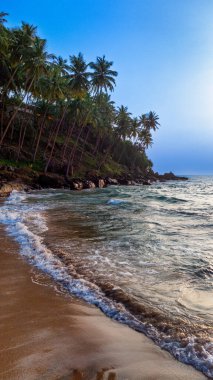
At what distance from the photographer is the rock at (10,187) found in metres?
28.1

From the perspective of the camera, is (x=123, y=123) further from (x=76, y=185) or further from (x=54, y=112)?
(x=76, y=185)

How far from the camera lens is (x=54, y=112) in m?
49.0

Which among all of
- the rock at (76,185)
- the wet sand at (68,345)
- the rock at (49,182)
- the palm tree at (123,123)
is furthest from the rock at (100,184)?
the wet sand at (68,345)

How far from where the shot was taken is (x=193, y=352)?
3.76 metres

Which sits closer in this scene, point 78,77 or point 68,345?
point 68,345

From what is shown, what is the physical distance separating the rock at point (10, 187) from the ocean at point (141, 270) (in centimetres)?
1512

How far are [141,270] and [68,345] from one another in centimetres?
359

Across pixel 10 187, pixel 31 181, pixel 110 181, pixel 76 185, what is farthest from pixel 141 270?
pixel 110 181

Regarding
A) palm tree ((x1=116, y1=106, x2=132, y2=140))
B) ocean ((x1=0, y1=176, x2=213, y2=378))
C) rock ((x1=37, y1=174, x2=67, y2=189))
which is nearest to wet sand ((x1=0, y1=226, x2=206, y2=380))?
ocean ((x1=0, y1=176, x2=213, y2=378))

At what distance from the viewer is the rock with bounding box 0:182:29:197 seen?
2808 cm

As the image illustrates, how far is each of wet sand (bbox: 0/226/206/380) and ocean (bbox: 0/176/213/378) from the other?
278 millimetres

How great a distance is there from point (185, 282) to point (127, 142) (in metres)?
77.2

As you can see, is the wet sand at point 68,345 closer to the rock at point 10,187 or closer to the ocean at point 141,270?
the ocean at point 141,270

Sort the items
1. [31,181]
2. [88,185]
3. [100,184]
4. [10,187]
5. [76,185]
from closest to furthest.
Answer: [10,187] → [31,181] → [76,185] → [88,185] → [100,184]
